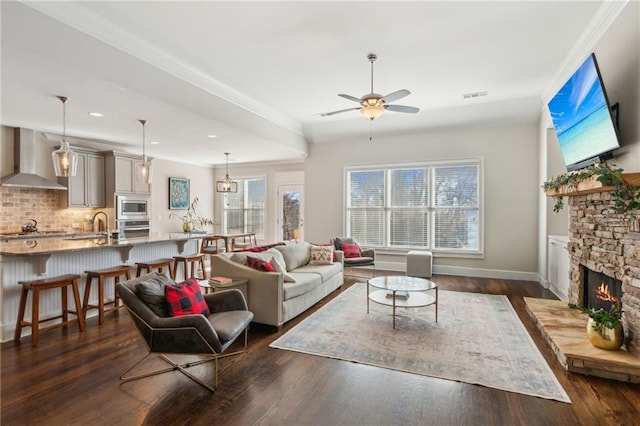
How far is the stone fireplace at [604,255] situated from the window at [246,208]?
284 inches

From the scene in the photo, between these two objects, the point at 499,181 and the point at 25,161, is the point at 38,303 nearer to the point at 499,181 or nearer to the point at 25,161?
the point at 25,161

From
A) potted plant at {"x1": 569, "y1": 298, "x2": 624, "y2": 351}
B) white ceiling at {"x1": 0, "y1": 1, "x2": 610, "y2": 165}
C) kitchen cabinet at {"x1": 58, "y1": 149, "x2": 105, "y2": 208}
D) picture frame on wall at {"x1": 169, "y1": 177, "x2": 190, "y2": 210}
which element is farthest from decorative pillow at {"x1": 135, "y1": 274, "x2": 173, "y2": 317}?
picture frame on wall at {"x1": 169, "y1": 177, "x2": 190, "y2": 210}

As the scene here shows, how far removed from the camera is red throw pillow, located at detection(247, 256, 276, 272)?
384cm

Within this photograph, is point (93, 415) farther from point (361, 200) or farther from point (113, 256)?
point (361, 200)

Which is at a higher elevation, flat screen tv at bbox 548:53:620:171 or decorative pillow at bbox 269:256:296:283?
flat screen tv at bbox 548:53:620:171

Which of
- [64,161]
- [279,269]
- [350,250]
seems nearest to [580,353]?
[279,269]

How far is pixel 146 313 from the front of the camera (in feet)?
8.09

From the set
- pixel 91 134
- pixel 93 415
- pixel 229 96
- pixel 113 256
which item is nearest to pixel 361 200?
pixel 229 96

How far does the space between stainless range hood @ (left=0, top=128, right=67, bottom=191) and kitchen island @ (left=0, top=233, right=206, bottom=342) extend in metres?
2.15

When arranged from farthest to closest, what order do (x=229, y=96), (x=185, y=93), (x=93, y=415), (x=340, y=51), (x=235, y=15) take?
(x=229, y=96) < (x=185, y=93) < (x=340, y=51) < (x=235, y=15) < (x=93, y=415)

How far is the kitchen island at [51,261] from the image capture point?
11.1ft

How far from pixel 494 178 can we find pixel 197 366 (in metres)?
5.98

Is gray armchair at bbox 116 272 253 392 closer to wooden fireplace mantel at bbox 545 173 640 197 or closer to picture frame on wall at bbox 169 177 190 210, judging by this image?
wooden fireplace mantel at bbox 545 173 640 197

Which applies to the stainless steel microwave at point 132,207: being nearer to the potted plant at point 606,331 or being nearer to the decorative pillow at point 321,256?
the decorative pillow at point 321,256
